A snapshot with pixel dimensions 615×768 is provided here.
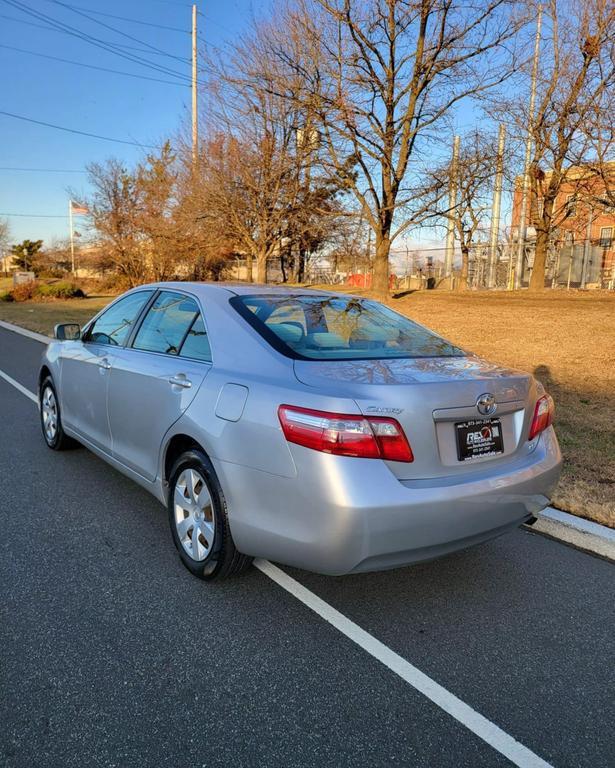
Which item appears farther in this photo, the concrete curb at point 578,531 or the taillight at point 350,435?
the concrete curb at point 578,531

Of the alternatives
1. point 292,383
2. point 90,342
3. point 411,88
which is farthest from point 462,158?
point 292,383

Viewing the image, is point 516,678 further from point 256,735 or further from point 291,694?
point 256,735

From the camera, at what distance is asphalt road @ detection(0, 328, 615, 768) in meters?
2.11

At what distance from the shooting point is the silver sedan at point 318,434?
8.29ft

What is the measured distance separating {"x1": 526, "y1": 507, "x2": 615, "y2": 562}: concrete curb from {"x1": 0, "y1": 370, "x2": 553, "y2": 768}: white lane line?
1669mm

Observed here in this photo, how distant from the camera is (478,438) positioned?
A: 2.83m

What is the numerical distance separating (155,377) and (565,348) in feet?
27.0

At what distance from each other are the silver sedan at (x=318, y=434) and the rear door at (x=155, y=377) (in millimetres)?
13

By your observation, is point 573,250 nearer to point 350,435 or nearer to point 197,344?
point 197,344

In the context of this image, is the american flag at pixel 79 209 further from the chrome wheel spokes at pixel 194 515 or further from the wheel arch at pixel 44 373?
the chrome wheel spokes at pixel 194 515

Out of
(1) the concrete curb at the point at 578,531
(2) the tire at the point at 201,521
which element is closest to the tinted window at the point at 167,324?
(2) the tire at the point at 201,521

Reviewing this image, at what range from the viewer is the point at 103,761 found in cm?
201

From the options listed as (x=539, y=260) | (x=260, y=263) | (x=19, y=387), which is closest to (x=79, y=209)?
(x=260, y=263)

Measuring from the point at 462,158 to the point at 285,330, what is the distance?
586 inches
